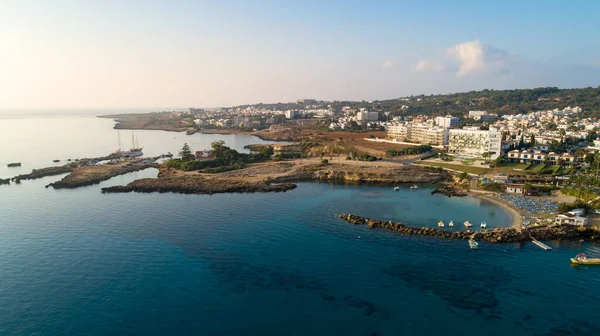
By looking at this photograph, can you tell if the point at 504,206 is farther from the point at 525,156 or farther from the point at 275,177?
the point at 275,177

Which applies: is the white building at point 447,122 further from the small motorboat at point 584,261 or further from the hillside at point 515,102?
the small motorboat at point 584,261

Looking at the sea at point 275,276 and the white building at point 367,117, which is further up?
the white building at point 367,117

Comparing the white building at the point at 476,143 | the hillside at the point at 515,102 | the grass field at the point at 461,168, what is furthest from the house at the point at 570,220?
the hillside at the point at 515,102

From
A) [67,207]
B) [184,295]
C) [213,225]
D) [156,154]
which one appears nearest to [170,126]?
[156,154]

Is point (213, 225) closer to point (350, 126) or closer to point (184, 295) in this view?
point (184, 295)

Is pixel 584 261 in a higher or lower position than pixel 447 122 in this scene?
lower

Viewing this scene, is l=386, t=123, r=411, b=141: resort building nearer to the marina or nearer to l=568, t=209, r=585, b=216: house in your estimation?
l=568, t=209, r=585, b=216: house

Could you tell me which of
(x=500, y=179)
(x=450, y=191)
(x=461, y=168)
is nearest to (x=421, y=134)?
(x=461, y=168)
